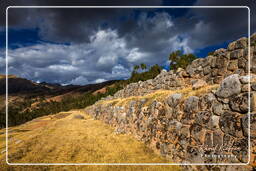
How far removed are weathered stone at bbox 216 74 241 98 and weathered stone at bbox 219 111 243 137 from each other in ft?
3.25

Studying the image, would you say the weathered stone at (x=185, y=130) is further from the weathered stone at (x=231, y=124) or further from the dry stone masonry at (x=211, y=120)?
the weathered stone at (x=231, y=124)

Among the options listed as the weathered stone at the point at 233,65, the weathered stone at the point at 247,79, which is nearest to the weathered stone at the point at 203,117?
the weathered stone at the point at 247,79

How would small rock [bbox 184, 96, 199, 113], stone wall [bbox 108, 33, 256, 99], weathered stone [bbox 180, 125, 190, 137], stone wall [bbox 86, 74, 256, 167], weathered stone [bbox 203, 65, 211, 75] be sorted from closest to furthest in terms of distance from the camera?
stone wall [bbox 86, 74, 256, 167], small rock [bbox 184, 96, 199, 113], weathered stone [bbox 180, 125, 190, 137], stone wall [bbox 108, 33, 256, 99], weathered stone [bbox 203, 65, 211, 75]

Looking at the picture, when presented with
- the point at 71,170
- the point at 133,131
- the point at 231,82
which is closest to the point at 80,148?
the point at 71,170

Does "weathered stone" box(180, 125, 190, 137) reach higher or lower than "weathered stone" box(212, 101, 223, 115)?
lower

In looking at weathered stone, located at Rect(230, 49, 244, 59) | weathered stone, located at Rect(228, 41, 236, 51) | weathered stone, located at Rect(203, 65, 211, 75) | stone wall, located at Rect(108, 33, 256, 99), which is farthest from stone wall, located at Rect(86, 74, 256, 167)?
weathered stone, located at Rect(203, 65, 211, 75)

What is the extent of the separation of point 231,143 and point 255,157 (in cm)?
95

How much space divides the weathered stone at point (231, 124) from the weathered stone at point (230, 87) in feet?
3.25

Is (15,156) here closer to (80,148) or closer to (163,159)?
(80,148)

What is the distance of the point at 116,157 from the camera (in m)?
11.5

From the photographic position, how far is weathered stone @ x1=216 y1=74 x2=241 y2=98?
6.84m

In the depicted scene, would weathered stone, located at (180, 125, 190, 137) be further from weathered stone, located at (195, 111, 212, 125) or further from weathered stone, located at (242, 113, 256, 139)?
weathered stone, located at (242, 113, 256, 139)

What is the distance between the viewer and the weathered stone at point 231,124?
6421 millimetres

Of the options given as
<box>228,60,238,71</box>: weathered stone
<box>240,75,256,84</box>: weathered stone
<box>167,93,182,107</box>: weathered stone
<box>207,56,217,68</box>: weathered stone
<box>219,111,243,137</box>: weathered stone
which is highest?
<box>207,56,217,68</box>: weathered stone
